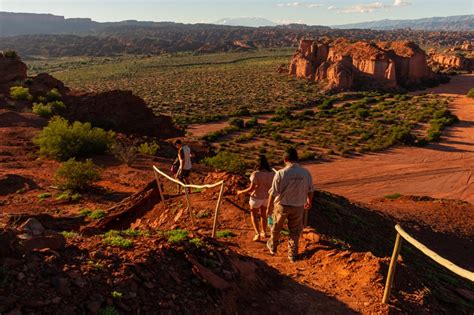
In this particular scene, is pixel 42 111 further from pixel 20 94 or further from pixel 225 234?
pixel 225 234

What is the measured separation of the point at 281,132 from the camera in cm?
3828

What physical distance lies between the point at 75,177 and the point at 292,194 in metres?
9.14

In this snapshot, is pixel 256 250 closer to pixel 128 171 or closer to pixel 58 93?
pixel 128 171

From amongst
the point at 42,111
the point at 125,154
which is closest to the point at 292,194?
the point at 125,154

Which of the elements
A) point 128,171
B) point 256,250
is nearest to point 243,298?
point 256,250

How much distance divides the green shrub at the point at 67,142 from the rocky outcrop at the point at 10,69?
15598mm

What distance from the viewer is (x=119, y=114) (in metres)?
25.0

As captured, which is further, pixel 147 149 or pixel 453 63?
pixel 453 63

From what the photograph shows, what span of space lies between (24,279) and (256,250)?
434 cm

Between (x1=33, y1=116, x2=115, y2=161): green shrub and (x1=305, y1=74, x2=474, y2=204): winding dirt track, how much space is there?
1259 cm

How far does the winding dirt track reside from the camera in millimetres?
23750

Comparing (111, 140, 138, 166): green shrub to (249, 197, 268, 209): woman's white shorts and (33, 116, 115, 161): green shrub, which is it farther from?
(249, 197, 268, 209): woman's white shorts

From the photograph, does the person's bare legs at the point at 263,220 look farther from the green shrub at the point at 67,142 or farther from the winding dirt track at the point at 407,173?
the winding dirt track at the point at 407,173

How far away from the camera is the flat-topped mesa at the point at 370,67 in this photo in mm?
62469
